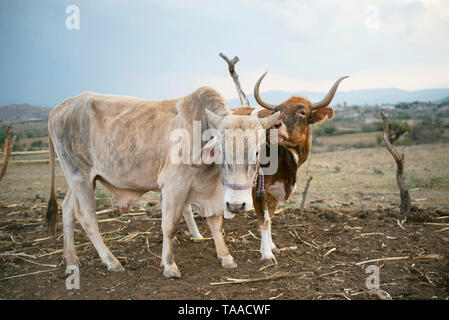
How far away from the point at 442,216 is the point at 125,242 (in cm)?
555

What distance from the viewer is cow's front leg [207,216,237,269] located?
4498mm

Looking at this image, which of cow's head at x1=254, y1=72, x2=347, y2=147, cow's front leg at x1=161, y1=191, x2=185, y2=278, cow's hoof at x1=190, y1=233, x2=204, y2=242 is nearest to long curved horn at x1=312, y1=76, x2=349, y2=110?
cow's head at x1=254, y1=72, x2=347, y2=147

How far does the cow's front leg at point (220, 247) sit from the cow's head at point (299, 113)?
55.7 inches

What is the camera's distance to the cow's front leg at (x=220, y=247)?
14.8 ft

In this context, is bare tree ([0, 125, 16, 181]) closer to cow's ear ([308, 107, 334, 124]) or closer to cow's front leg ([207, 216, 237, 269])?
cow's front leg ([207, 216, 237, 269])

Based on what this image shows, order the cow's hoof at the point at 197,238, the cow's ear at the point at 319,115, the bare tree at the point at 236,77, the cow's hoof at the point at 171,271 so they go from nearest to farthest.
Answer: the cow's hoof at the point at 171,271 → the cow's ear at the point at 319,115 → the cow's hoof at the point at 197,238 → the bare tree at the point at 236,77

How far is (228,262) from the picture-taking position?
4.50m

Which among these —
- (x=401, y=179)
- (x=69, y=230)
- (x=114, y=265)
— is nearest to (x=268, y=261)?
(x=114, y=265)

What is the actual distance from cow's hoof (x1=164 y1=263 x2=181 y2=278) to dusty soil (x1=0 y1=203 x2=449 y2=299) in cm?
8

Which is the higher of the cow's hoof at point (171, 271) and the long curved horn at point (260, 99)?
the long curved horn at point (260, 99)

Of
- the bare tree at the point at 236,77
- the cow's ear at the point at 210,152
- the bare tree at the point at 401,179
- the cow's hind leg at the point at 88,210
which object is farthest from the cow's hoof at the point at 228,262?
the bare tree at the point at 401,179

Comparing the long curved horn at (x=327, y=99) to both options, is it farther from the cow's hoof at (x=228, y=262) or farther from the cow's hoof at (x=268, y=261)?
the cow's hoof at (x=228, y=262)

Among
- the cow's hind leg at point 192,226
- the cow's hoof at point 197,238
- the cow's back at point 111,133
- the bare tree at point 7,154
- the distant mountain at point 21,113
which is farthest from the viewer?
the distant mountain at point 21,113
